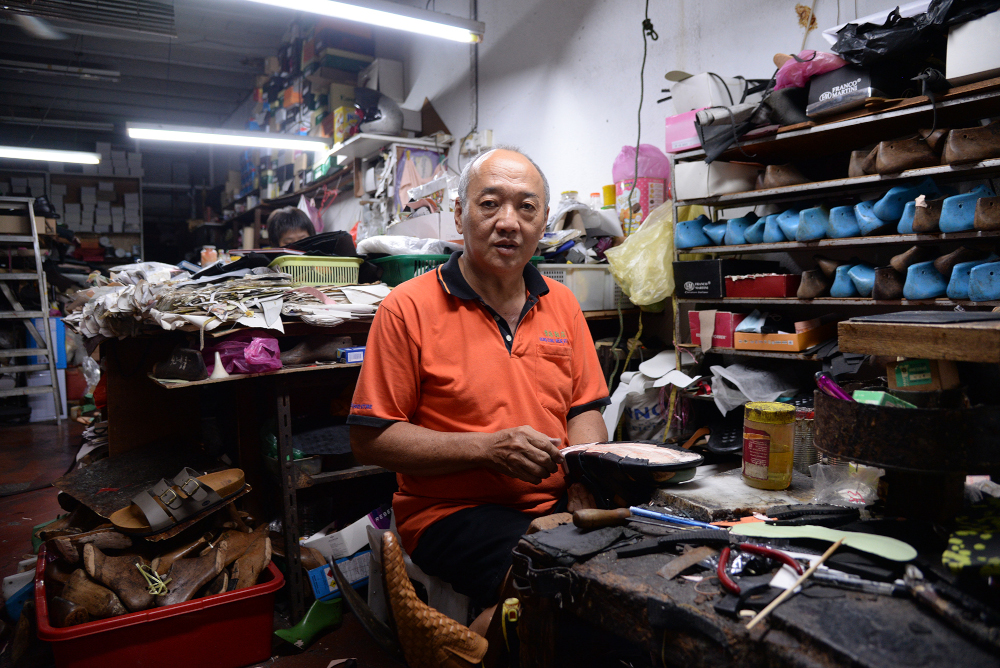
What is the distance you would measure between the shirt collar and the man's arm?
1.38 feet

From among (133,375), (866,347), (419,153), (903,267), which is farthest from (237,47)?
(866,347)

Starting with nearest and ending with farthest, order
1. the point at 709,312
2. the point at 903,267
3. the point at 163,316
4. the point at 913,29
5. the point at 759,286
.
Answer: the point at 913,29
the point at 903,267
the point at 163,316
the point at 759,286
the point at 709,312

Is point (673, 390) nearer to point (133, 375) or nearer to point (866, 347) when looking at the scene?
point (866, 347)

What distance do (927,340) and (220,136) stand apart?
6196mm

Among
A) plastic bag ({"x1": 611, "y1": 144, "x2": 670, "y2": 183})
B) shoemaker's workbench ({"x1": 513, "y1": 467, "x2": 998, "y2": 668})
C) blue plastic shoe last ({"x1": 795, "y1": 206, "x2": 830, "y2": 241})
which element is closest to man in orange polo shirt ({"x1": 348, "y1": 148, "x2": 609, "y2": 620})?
shoemaker's workbench ({"x1": 513, "y1": 467, "x2": 998, "y2": 668})

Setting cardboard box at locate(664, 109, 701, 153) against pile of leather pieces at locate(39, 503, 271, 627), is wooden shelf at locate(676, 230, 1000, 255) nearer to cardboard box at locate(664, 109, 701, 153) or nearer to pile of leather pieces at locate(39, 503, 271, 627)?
cardboard box at locate(664, 109, 701, 153)

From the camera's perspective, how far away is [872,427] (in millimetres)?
978

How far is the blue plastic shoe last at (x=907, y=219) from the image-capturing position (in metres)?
2.12

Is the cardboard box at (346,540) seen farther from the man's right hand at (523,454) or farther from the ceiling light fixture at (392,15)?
the ceiling light fixture at (392,15)

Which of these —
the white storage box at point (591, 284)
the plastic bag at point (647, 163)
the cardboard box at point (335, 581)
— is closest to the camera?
the cardboard box at point (335, 581)

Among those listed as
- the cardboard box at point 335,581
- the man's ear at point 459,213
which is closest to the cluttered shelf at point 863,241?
the man's ear at point 459,213

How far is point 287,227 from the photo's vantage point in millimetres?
4367

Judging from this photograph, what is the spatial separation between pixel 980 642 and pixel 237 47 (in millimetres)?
9703

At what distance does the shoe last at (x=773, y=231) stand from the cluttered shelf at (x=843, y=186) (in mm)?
113
